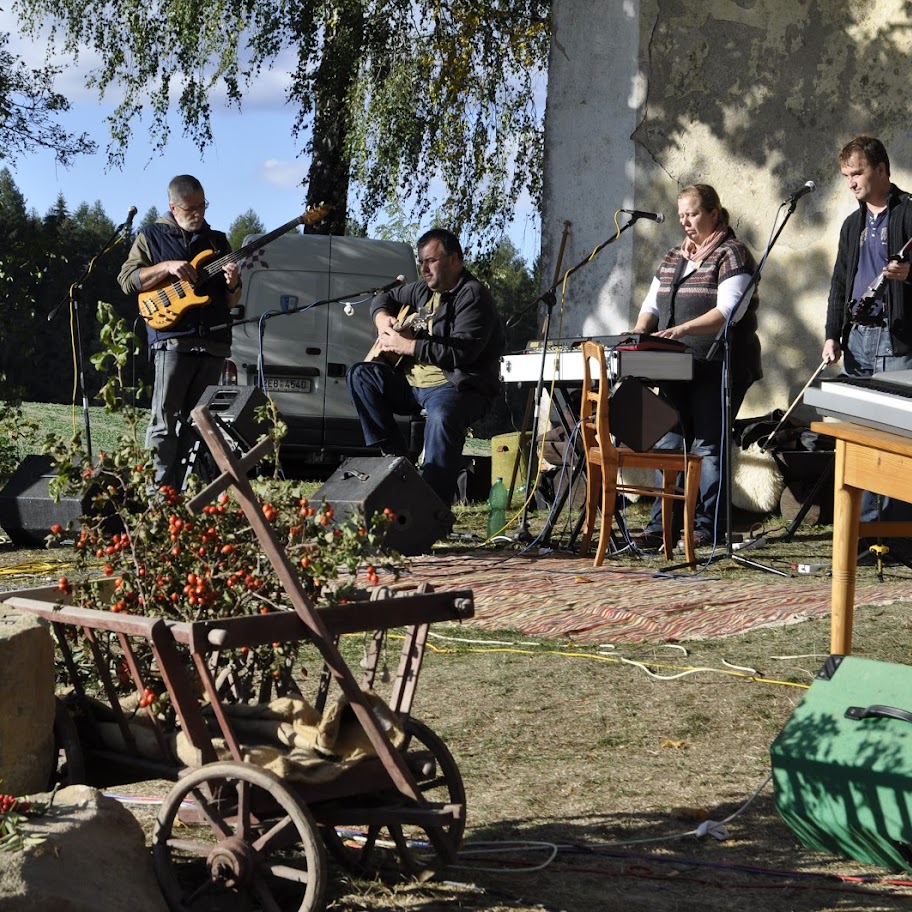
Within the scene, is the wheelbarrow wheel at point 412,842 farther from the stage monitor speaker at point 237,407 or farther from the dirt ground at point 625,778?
the stage monitor speaker at point 237,407

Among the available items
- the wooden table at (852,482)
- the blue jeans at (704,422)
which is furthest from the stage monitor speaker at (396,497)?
the wooden table at (852,482)

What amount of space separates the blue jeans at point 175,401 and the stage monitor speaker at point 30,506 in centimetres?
64

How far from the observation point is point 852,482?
397cm

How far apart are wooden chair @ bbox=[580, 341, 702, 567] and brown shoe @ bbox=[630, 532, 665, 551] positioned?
1.46ft

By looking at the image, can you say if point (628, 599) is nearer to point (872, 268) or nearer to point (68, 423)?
point (872, 268)

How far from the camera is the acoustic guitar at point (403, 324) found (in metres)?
7.70

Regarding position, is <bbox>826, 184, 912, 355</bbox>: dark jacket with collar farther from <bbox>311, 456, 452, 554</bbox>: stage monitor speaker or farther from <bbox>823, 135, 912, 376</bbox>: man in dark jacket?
<bbox>311, 456, 452, 554</bbox>: stage monitor speaker

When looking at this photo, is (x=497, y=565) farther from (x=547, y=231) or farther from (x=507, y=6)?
(x=507, y=6)

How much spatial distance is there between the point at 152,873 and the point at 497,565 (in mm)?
4544

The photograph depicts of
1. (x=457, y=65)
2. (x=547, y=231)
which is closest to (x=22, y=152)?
(x=457, y=65)

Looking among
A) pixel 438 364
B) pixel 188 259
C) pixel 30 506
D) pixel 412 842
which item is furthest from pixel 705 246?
pixel 412 842

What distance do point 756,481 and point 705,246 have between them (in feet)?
6.81

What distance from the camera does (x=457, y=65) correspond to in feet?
47.0

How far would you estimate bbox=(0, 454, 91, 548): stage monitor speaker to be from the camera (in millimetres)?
7906
